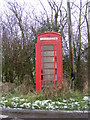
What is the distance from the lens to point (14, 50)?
973 cm

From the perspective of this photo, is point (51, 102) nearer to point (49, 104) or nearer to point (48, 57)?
point (49, 104)

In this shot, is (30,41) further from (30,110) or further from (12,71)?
(30,110)

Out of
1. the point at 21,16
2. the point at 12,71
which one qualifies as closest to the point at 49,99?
the point at 12,71

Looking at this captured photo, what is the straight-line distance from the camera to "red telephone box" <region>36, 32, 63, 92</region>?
24.3ft

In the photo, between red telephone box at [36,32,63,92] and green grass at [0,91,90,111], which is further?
red telephone box at [36,32,63,92]

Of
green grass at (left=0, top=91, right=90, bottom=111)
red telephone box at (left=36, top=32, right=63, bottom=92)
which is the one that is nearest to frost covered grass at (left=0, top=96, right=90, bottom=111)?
green grass at (left=0, top=91, right=90, bottom=111)

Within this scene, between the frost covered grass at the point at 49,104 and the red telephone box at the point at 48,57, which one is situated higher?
the red telephone box at the point at 48,57

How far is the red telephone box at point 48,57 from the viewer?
7.39 meters

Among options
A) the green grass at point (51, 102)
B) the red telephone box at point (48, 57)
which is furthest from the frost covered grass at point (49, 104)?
the red telephone box at point (48, 57)

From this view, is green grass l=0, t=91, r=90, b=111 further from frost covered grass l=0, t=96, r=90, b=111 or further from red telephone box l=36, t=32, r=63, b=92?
red telephone box l=36, t=32, r=63, b=92

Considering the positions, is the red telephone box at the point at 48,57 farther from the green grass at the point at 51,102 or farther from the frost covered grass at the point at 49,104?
the frost covered grass at the point at 49,104

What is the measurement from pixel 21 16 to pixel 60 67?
179 inches

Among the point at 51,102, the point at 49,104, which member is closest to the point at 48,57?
the point at 51,102

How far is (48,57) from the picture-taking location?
24.6 ft
